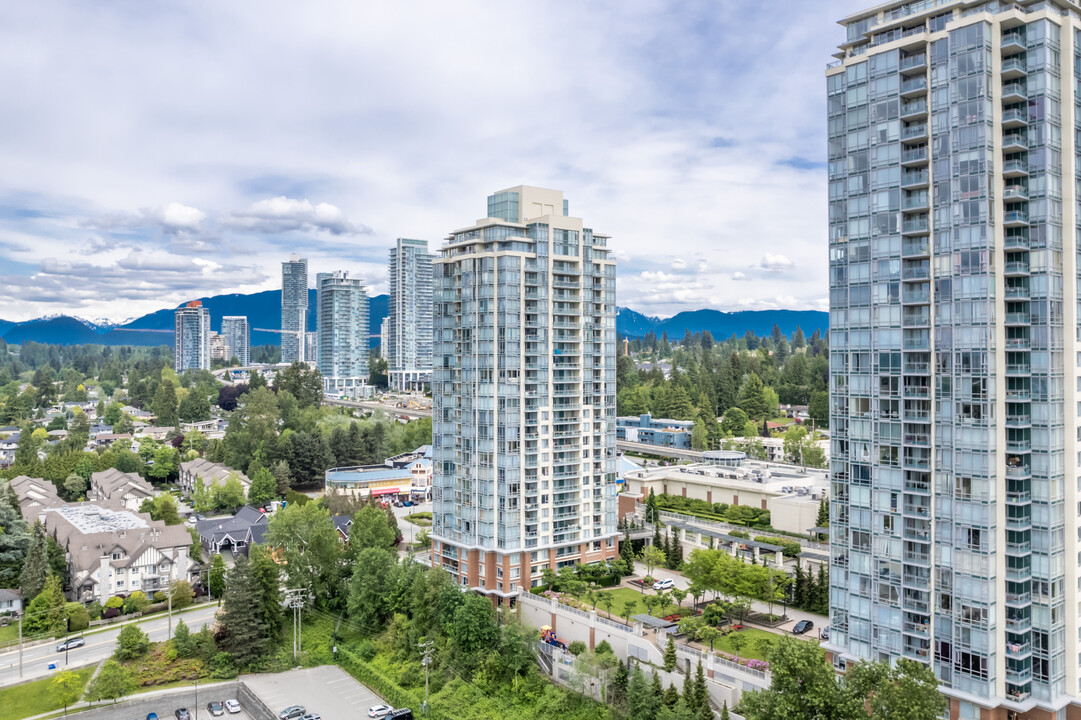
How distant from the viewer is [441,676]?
42094 mm

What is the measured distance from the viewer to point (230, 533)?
208 feet

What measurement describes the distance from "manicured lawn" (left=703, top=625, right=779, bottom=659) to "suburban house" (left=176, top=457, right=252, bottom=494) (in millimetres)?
57075

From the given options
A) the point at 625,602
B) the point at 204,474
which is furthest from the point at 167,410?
the point at 625,602

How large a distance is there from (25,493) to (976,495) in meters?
76.4

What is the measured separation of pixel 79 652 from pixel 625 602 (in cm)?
3176

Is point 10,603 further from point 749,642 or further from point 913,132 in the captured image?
point 913,132

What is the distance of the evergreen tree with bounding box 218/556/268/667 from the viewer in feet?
147

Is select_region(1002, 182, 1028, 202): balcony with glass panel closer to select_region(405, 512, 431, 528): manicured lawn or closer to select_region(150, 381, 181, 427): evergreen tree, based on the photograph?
select_region(405, 512, 431, 528): manicured lawn

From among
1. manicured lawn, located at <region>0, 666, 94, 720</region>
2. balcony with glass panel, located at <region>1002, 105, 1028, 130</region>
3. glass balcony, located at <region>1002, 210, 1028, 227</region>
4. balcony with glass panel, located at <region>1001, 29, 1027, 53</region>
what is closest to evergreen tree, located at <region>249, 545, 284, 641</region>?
manicured lawn, located at <region>0, 666, 94, 720</region>

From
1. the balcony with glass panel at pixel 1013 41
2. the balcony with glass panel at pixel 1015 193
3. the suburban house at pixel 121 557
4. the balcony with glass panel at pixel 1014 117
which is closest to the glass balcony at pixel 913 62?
the balcony with glass panel at pixel 1013 41

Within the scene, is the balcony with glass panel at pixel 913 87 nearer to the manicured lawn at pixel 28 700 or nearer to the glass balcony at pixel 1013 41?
the glass balcony at pixel 1013 41

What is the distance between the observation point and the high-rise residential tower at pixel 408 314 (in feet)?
615

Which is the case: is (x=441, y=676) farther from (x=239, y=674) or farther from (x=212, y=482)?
(x=212, y=482)

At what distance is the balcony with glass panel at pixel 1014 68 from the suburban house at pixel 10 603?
60519 mm
